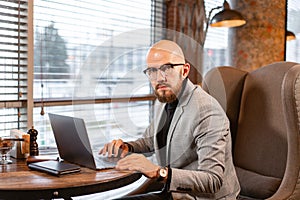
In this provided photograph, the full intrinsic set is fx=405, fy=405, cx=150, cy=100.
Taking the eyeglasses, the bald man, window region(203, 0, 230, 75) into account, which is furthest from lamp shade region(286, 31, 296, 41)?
the eyeglasses

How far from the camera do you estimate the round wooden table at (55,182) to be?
143cm

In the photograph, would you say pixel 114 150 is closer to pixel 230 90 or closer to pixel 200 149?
pixel 200 149

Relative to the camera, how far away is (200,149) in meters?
1.71

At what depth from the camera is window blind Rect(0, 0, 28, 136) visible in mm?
2500

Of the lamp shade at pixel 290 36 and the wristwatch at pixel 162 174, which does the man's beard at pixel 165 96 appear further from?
the lamp shade at pixel 290 36

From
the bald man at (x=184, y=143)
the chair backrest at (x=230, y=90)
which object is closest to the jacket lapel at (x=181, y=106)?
the bald man at (x=184, y=143)

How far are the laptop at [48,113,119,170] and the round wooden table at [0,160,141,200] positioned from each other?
0.05 m

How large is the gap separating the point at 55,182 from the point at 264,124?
123 centimetres

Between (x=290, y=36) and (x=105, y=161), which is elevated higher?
(x=290, y=36)

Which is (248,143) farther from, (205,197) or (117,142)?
(117,142)

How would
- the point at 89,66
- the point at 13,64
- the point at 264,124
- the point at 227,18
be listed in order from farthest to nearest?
the point at 227,18 → the point at 89,66 → the point at 13,64 → the point at 264,124

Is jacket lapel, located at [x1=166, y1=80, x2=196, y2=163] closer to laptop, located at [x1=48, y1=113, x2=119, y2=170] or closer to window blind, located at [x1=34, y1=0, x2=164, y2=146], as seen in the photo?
laptop, located at [x1=48, y1=113, x2=119, y2=170]

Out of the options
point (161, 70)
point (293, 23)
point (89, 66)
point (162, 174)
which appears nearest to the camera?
point (162, 174)

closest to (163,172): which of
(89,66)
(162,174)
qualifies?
(162,174)
